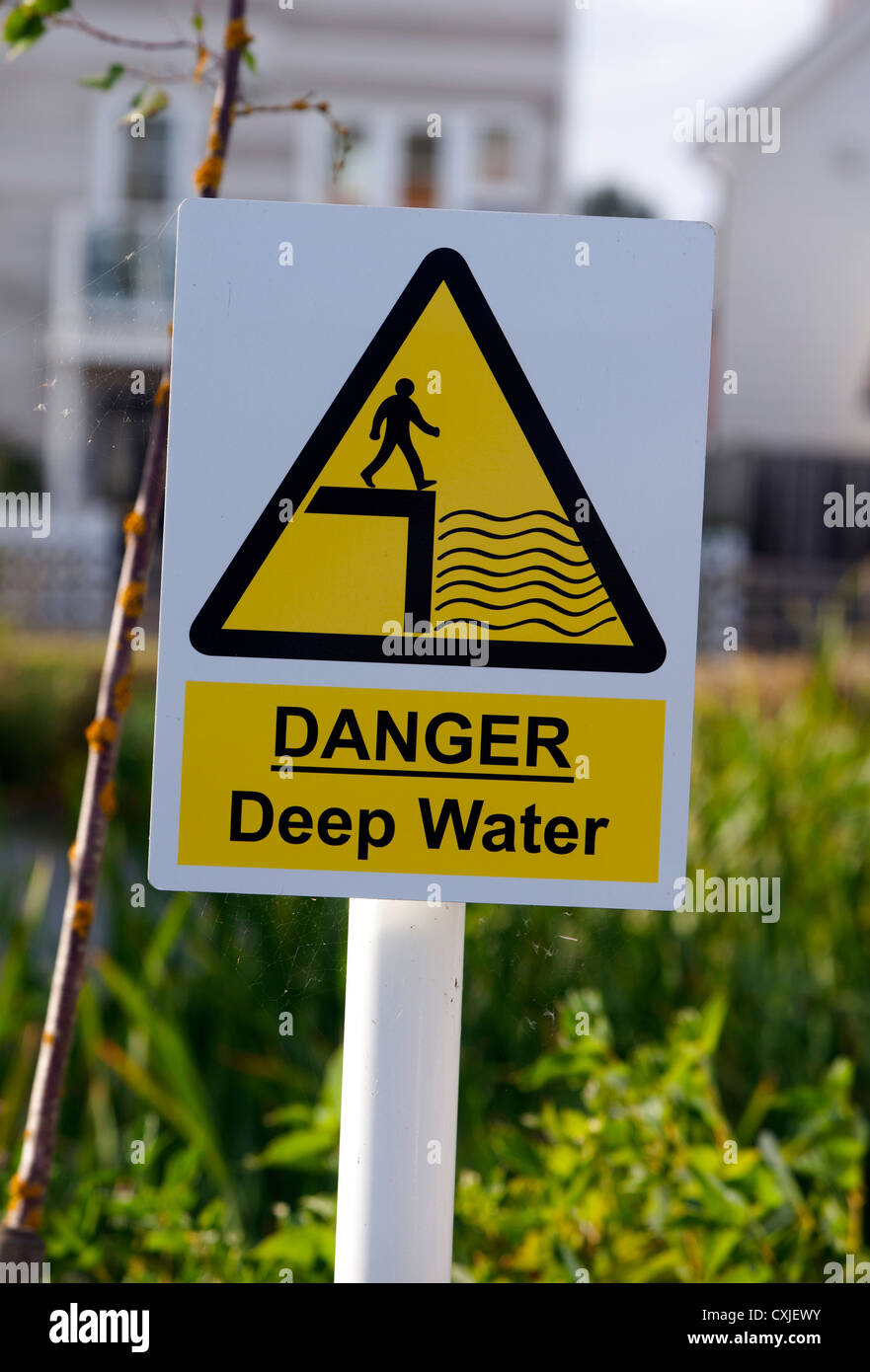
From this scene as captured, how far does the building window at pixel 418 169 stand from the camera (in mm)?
11492

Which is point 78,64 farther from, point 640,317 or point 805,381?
point 640,317

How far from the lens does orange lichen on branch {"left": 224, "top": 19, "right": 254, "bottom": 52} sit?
1.21m

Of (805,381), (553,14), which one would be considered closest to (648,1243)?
(553,14)

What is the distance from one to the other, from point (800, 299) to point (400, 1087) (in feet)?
49.6

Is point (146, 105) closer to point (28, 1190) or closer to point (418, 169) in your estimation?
point (28, 1190)

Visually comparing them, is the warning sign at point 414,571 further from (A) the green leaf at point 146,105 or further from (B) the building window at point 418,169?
(B) the building window at point 418,169

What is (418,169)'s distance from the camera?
1159 cm

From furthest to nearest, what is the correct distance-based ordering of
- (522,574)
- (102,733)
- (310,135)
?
(310,135)
(102,733)
(522,574)

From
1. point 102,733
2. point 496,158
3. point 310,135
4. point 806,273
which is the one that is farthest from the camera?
point 806,273

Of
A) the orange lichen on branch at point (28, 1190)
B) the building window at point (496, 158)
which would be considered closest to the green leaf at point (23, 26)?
the orange lichen on branch at point (28, 1190)

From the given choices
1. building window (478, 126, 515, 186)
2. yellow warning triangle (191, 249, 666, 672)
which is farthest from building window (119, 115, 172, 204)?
yellow warning triangle (191, 249, 666, 672)

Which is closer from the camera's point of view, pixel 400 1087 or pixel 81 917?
pixel 400 1087

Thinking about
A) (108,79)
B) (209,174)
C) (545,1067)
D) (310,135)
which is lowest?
(545,1067)

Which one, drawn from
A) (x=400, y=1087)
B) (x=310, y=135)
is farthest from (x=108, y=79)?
(x=310, y=135)
